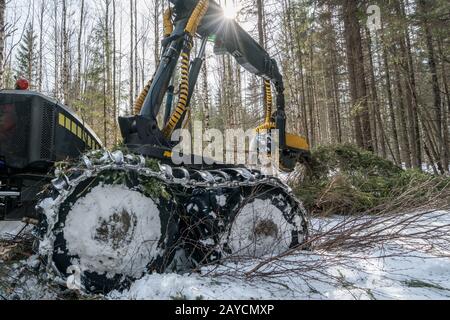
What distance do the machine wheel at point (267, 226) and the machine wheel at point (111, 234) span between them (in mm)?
593

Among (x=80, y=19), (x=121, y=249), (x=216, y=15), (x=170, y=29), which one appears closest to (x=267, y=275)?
(x=121, y=249)

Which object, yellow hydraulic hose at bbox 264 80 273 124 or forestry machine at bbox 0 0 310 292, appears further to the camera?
yellow hydraulic hose at bbox 264 80 273 124

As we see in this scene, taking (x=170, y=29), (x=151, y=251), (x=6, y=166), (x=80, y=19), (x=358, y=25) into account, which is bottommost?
(x=151, y=251)

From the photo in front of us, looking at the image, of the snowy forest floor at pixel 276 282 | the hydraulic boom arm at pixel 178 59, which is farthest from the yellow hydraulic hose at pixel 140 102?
the snowy forest floor at pixel 276 282

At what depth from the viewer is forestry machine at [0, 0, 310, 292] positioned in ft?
7.05

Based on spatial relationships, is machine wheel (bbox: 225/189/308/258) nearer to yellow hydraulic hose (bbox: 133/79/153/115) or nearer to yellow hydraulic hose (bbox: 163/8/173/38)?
yellow hydraulic hose (bbox: 133/79/153/115)

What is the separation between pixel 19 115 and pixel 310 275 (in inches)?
104

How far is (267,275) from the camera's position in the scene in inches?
90.4

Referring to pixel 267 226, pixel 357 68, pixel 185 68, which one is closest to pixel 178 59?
pixel 185 68

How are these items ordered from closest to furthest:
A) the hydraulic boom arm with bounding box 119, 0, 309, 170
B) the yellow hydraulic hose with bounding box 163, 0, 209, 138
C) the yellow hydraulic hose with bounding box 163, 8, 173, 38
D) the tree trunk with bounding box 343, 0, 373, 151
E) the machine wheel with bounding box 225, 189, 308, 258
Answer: the machine wheel with bounding box 225, 189, 308, 258 < the hydraulic boom arm with bounding box 119, 0, 309, 170 < the yellow hydraulic hose with bounding box 163, 0, 209, 138 < the yellow hydraulic hose with bounding box 163, 8, 173, 38 < the tree trunk with bounding box 343, 0, 373, 151

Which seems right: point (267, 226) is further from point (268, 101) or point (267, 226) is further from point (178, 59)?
point (268, 101)

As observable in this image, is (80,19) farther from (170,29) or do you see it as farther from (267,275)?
(267,275)

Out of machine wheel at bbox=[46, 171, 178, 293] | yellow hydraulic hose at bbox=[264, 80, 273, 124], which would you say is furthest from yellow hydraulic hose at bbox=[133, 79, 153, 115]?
yellow hydraulic hose at bbox=[264, 80, 273, 124]

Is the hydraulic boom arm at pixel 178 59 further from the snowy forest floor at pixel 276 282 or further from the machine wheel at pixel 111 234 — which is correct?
the snowy forest floor at pixel 276 282
